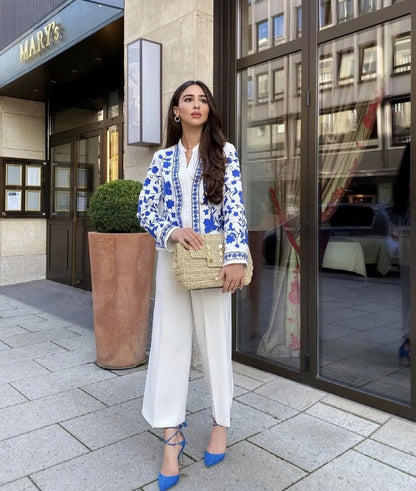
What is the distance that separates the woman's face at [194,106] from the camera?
234 centimetres

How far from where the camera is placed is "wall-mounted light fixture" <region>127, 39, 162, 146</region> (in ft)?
13.9

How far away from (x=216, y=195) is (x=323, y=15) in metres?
2.00

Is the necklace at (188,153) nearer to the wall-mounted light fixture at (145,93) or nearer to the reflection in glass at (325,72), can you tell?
the reflection in glass at (325,72)

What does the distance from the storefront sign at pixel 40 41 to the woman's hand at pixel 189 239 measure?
5194mm

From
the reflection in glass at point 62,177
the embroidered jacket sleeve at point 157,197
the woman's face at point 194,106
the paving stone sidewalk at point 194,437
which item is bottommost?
the paving stone sidewalk at point 194,437

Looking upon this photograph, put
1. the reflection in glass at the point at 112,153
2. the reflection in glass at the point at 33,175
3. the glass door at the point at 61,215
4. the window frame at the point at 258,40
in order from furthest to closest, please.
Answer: the reflection in glass at the point at 33,175, the glass door at the point at 61,215, the reflection in glass at the point at 112,153, the window frame at the point at 258,40

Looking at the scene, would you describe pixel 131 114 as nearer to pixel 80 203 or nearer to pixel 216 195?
pixel 216 195

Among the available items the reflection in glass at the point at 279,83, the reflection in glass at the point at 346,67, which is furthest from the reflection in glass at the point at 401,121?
the reflection in glass at the point at 279,83

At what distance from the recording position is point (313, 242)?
3.48 metres

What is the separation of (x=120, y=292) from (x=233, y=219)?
6.21 ft

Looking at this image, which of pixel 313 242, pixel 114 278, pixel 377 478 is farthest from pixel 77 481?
pixel 313 242

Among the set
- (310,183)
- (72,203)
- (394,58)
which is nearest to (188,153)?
(310,183)

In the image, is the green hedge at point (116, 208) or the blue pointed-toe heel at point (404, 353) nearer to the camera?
the blue pointed-toe heel at point (404, 353)

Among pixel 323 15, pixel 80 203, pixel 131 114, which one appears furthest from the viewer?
pixel 80 203
